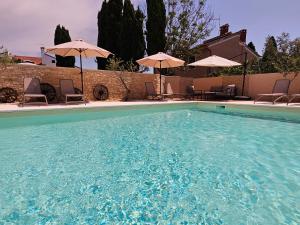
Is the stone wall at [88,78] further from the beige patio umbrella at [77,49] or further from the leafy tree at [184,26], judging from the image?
the leafy tree at [184,26]

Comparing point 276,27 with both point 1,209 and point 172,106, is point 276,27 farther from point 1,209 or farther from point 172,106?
point 1,209

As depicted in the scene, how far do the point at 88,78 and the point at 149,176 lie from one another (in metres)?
8.91

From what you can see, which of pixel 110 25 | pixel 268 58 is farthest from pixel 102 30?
pixel 268 58

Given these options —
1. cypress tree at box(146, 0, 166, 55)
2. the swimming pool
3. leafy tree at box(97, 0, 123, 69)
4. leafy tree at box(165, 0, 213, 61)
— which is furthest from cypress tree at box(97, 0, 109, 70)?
the swimming pool

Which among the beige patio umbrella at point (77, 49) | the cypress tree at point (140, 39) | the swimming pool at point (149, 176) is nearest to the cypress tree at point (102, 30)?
the cypress tree at point (140, 39)

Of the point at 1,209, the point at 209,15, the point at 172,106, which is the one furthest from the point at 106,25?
the point at 1,209

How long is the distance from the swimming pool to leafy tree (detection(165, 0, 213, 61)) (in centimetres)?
1454

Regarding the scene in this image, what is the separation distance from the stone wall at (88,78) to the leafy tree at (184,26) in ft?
21.2

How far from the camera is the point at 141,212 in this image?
82.0 inches

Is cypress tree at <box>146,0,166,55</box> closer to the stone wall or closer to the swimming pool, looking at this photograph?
the stone wall

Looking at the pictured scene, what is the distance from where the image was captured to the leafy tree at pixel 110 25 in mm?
18375

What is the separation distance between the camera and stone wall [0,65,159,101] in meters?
8.89

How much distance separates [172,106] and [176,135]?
5320 mm

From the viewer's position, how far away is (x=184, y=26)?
1877 cm
